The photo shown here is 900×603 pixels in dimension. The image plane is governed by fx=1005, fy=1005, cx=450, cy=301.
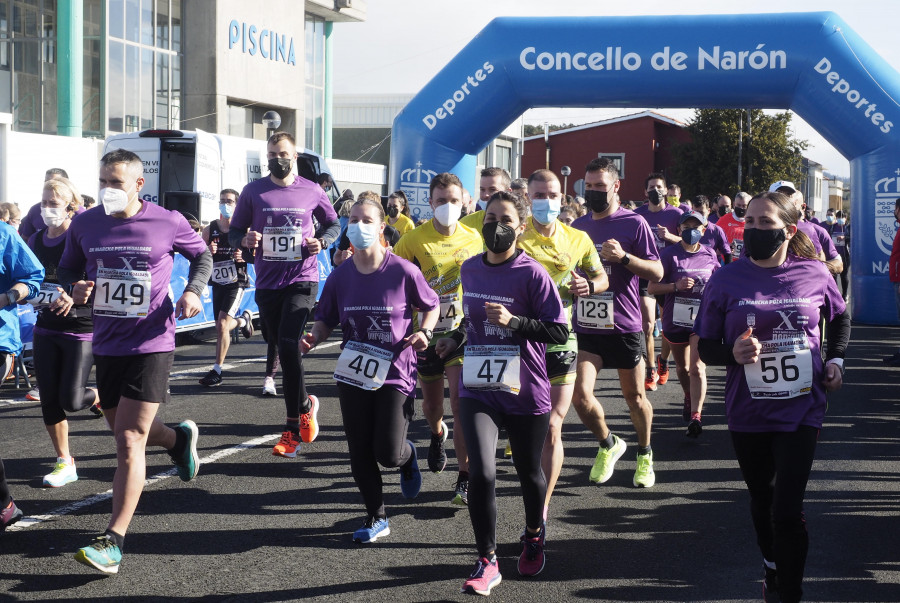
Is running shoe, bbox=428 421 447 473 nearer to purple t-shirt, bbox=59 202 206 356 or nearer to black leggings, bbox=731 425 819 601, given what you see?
purple t-shirt, bbox=59 202 206 356

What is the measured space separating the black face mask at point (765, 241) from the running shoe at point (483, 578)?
177 centimetres

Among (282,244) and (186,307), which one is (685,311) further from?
(186,307)

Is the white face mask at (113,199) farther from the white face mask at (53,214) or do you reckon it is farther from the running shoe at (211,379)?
the running shoe at (211,379)

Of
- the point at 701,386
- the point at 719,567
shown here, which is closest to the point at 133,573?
the point at 719,567

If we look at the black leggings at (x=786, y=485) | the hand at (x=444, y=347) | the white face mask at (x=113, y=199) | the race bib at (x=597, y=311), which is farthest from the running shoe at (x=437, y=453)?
the black leggings at (x=786, y=485)

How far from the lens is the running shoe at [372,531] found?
203 inches

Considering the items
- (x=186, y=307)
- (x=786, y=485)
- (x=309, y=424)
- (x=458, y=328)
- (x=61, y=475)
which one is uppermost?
(x=186, y=307)

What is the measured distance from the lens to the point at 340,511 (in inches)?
227

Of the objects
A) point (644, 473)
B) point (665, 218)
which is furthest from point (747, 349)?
point (665, 218)

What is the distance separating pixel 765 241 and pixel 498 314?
1.17 meters

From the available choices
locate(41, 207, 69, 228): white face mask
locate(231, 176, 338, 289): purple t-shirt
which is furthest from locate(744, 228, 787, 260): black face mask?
locate(41, 207, 69, 228): white face mask

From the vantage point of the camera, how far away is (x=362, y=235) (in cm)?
515

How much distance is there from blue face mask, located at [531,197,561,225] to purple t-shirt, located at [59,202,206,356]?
6.21ft

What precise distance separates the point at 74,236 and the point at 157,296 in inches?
22.4
